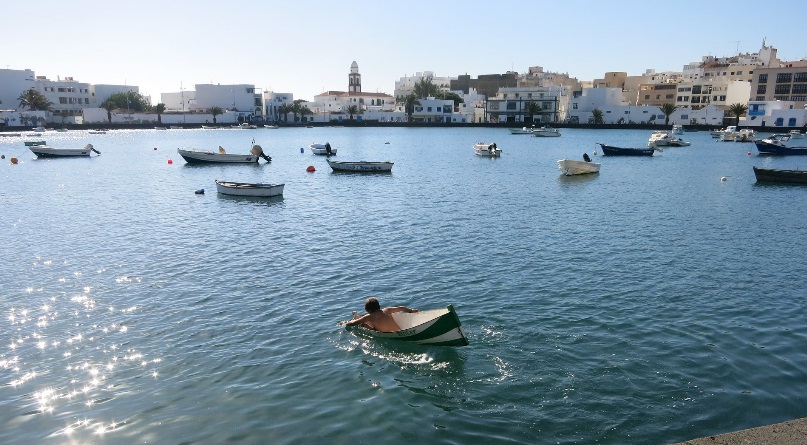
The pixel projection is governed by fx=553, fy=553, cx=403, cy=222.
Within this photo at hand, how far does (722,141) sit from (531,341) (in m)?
116

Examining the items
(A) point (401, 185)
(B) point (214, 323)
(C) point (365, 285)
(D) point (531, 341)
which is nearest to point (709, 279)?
(D) point (531, 341)

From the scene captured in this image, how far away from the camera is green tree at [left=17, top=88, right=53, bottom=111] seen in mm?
153625

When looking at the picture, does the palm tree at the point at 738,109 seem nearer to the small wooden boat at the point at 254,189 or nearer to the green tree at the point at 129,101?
the small wooden boat at the point at 254,189

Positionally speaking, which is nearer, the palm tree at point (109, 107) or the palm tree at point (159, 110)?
the palm tree at point (109, 107)

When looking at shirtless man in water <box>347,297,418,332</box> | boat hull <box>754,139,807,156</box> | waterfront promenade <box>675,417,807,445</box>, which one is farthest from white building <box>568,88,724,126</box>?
waterfront promenade <box>675,417,807,445</box>

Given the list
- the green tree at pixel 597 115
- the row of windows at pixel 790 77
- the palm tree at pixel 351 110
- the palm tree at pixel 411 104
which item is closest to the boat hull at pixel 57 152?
the palm tree at pixel 351 110

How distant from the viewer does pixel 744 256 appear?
77.6ft

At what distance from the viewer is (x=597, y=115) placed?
159 meters

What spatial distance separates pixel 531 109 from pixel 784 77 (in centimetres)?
6232

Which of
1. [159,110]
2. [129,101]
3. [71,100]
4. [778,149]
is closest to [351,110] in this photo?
[159,110]

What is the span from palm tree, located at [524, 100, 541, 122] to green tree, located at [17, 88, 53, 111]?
5472 inches

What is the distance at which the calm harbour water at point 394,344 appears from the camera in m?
11.4

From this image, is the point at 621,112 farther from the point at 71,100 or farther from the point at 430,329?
the point at 71,100

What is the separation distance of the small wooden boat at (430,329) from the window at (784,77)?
6297 inches
